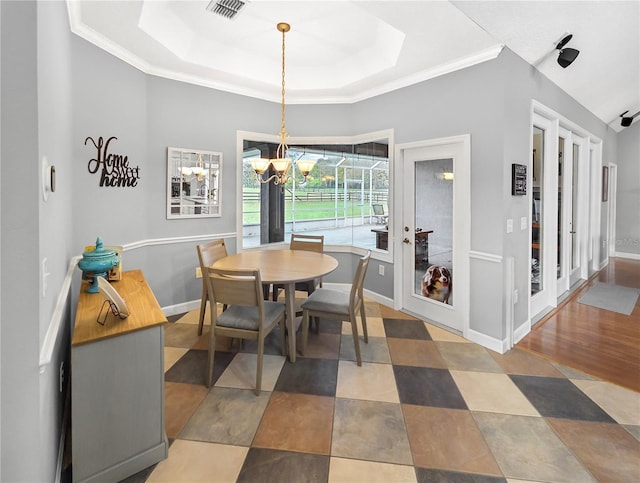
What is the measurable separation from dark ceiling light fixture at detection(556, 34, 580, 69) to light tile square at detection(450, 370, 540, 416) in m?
2.86

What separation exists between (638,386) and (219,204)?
4224 mm

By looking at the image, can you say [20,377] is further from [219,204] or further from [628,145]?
[628,145]

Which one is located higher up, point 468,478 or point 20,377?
point 20,377

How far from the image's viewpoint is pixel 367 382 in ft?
8.27

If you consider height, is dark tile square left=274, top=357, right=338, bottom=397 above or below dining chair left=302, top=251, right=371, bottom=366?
below

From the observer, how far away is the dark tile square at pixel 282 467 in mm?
1673

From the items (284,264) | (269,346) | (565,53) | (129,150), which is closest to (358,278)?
(284,264)

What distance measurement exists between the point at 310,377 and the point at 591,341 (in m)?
2.77

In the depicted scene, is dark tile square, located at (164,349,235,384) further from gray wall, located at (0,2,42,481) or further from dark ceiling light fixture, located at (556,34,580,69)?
dark ceiling light fixture, located at (556,34,580,69)

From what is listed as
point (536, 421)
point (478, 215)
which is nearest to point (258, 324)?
point (536, 421)

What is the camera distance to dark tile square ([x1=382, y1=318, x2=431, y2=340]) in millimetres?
3348

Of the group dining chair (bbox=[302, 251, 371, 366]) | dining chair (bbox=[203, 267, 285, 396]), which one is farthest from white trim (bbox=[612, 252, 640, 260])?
dining chair (bbox=[203, 267, 285, 396])

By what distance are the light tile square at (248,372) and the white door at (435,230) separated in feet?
5.97

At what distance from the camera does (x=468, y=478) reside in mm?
1669
